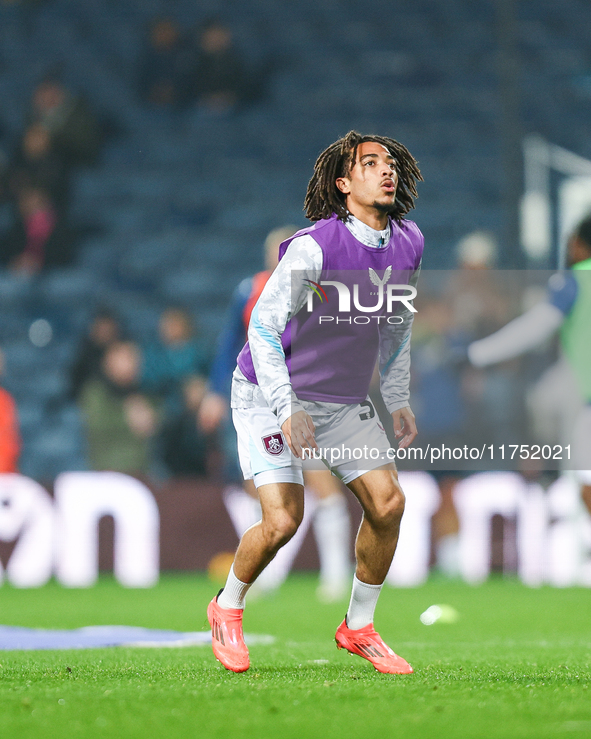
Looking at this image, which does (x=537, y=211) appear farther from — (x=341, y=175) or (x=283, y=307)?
(x=283, y=307)

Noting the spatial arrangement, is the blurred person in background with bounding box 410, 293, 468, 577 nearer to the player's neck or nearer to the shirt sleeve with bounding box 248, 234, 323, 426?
the player's neck

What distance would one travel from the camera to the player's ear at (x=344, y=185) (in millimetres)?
4438

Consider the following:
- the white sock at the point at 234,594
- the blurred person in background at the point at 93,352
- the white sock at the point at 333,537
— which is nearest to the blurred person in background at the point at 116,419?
the blurred person in background at the point at 93,352

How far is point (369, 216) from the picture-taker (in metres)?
4.38

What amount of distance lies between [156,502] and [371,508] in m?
5.80

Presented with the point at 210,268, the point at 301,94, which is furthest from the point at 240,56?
the point at 210,268

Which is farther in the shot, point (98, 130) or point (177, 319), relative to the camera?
point (98, 130)

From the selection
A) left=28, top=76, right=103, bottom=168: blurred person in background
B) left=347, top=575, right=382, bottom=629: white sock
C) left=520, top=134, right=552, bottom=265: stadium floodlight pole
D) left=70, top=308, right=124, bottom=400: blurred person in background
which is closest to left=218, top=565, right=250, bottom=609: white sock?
left=347, top=575, right=382, bottom=629: white sock

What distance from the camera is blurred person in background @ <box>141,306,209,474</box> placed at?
10.8 metres

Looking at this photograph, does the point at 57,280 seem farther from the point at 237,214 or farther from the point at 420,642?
the point at 420,642

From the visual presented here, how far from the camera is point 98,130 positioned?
14.4 m

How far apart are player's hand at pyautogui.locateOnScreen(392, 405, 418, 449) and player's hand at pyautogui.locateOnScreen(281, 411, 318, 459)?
0.51 meters

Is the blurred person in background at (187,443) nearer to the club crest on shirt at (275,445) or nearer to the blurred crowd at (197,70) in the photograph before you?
the blurred crowd at (197,70)

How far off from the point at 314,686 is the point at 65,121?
10.7m
